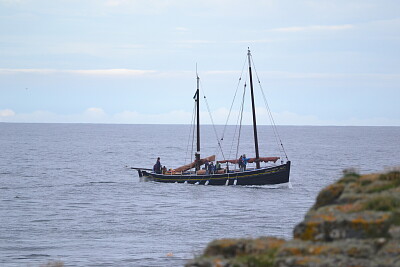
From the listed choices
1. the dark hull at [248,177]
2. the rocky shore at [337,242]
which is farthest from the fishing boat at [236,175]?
the rocky shore at [337,242]

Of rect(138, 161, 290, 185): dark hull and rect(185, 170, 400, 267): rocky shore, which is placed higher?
rect(185, 170, 400, 267): rocky shore

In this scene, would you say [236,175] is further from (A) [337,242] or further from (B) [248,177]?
(A) [337,242]

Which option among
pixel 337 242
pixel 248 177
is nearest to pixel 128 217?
pixel 248 177

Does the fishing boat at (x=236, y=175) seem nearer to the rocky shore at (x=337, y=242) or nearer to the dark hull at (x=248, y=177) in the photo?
the dark hull at (x=248, y=177)

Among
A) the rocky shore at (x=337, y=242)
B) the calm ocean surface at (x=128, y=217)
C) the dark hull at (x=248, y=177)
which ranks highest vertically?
the rocky shore at (x=337, y=242)

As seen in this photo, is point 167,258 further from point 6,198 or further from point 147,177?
point 147,177

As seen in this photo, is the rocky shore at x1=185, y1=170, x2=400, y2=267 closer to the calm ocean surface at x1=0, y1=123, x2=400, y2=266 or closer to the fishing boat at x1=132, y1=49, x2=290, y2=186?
the calm ocean surface at x1=0, y1=123, x2=400, y2=266

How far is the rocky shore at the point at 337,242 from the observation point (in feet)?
28.8

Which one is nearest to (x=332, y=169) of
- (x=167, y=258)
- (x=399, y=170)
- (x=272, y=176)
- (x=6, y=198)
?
(x=272, y=176)

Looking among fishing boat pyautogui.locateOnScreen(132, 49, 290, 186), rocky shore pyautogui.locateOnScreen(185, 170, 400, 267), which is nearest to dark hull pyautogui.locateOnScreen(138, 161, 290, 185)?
fishing boat pyautogui.locateOnScreen(132, 49, 290, 186)

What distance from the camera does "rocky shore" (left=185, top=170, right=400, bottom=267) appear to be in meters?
8.77

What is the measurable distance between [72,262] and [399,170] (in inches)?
678

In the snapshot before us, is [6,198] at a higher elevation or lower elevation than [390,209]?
lower

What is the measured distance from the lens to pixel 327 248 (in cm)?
894
